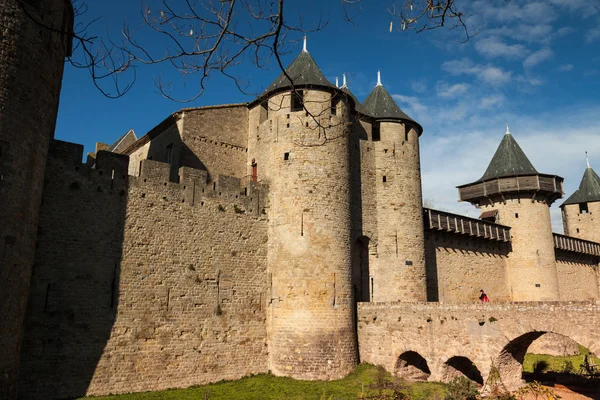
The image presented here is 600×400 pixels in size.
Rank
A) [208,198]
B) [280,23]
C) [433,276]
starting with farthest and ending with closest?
[433,276] < [208,198] < [280,23]

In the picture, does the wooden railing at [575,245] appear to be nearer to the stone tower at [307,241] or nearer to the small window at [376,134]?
the small window at [376,134]

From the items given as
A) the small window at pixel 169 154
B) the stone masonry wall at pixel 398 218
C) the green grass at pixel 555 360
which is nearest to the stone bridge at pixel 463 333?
the stone masonry wall at pixel 398 218

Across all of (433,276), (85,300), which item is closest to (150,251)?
(85,300)

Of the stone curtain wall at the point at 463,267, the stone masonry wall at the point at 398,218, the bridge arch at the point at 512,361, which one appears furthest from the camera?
the stone curtain wall at the point at 463,267

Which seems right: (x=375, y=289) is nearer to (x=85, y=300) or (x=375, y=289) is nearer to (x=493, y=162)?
(x=85, y=300)

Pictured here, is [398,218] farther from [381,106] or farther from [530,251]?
[530,251]

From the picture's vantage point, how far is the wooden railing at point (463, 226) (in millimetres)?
21844

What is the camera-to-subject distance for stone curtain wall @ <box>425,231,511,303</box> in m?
21.8

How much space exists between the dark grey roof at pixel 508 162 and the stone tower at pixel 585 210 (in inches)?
406

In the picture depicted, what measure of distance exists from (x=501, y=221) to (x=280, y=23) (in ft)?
83.2

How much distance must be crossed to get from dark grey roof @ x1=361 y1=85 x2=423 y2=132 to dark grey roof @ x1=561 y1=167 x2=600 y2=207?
66.5ft

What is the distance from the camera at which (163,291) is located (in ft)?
47.0

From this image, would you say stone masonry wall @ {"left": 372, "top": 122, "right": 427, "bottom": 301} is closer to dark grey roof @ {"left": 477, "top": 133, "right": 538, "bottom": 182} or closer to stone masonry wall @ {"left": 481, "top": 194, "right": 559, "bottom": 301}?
dark grey roof @ {"left": 477, "top": 133, "right": 538, "bottom": 182}

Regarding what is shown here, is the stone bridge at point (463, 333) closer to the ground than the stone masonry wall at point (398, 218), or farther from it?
closer to the ground
